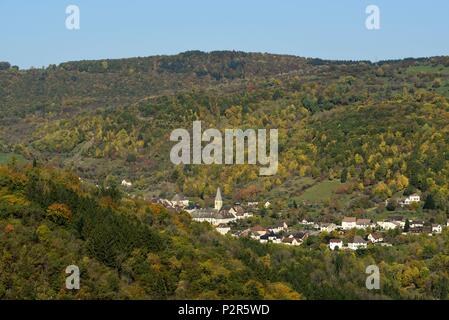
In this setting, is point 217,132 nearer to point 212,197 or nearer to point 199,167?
point 199,167

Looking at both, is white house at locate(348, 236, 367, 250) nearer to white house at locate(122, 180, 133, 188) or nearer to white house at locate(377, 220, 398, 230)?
white house at locate(377, 220, 398, 230)

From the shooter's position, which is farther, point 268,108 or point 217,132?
point 268,108

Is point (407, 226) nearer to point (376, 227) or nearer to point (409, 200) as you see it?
point (376, 227)

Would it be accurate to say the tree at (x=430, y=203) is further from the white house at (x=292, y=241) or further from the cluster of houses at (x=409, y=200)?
the white house at (x=292, y=241)
